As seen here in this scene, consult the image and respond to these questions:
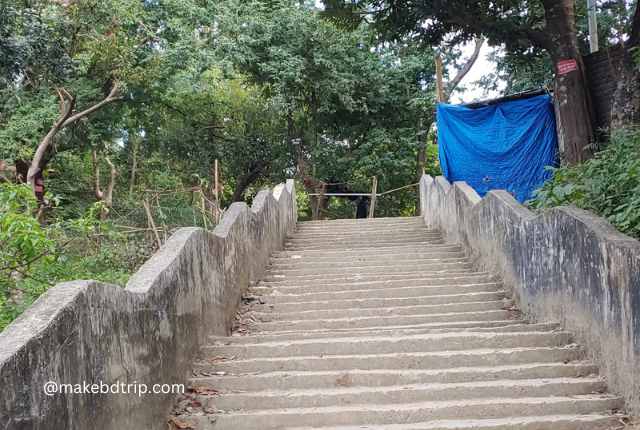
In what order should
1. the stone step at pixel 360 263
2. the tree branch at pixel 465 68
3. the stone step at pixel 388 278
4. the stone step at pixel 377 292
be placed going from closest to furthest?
the stone step at pixel 377 292
the stone step at pixel 388 278
the stone step at pixel 360 263
the tree branch at pixel 465 68

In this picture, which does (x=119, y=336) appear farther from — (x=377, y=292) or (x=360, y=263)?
(x=360, y=263)

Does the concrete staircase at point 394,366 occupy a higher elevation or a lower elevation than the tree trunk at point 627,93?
lower

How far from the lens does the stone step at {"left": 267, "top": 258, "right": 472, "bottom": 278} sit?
788cm

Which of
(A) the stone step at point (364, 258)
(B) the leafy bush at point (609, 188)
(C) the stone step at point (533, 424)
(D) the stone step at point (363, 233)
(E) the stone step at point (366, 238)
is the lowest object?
(C) the stone step at point (533, 424)

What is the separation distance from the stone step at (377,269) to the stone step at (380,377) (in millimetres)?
3305

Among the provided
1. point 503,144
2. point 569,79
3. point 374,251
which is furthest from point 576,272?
point 503,144

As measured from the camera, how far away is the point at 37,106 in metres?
13.5

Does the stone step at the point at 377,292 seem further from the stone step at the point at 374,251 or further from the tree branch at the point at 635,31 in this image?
the tree branch at the point at 635,31

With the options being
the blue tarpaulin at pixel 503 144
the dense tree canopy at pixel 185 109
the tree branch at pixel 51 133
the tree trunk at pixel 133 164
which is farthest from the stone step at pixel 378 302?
the tree trunk at pixel 133 164

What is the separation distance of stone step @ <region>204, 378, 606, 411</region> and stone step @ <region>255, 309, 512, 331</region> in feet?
5.57

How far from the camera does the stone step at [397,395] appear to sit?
4152 mm

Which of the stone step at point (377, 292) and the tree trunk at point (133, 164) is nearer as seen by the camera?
the stone step at point (377, 292)

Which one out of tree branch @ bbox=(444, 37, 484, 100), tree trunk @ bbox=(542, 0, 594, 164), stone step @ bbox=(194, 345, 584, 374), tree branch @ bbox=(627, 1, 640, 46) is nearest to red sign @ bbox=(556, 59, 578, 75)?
tree trunk @ bbox=(542, 0, 594, 164)

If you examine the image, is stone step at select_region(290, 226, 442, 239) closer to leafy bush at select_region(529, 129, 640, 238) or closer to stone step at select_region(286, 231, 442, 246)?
stone step at select_region(286, 231, 442, 246)
